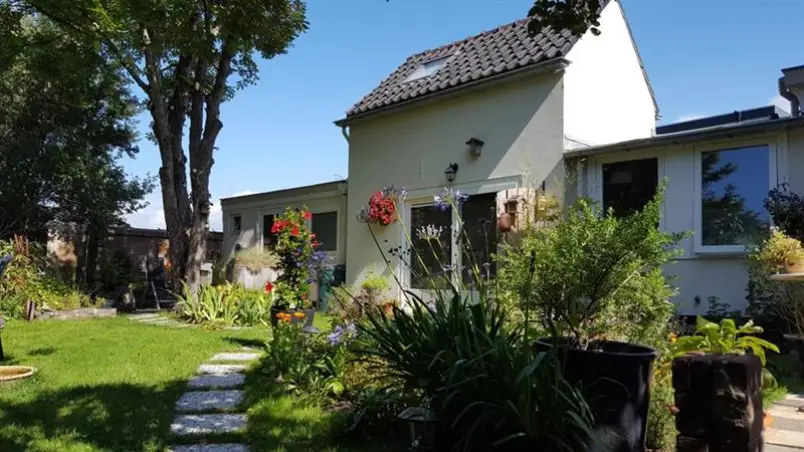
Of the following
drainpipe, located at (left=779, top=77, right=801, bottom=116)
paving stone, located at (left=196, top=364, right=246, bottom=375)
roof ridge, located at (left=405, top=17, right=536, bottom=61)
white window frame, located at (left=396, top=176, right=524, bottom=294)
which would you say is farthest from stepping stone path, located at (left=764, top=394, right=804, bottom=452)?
roof ridge, located at (left=405, top=17, right=536, bottom=61)

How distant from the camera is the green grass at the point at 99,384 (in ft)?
10.7

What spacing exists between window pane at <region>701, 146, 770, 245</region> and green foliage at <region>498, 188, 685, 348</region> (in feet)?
14.1

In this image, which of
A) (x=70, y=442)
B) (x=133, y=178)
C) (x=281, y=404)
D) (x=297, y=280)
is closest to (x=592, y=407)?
(x=281, y=404)

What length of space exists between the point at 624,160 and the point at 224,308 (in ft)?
19.4

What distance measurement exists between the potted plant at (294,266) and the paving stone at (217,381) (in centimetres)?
194

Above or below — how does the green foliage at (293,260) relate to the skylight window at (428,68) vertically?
below

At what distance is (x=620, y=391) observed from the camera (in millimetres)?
2396

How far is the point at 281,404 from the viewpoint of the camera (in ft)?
12.6

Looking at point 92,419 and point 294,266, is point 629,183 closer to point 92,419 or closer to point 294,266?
point 294,266

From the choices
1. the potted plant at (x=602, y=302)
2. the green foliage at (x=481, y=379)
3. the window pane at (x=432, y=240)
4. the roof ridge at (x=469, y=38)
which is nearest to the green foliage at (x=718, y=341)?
the potted plant at (x=602, y=302)

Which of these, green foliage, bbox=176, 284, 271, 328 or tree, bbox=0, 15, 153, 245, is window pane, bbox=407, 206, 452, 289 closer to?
green foliage, bbox=176, 284, 271, 328

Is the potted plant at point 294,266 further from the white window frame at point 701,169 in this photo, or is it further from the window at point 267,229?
the window at point 267,229

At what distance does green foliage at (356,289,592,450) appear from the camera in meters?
2.35

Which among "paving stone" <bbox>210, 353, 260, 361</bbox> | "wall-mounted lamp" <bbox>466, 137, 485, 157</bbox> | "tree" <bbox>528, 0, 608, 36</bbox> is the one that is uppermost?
"wall-mounted lamp" <bbox>466, 137, 485, 157</bbox>
